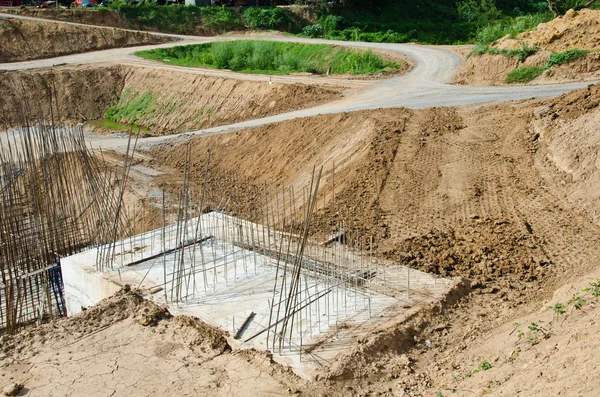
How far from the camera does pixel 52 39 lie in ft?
113

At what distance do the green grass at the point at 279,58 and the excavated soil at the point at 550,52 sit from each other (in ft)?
15.0

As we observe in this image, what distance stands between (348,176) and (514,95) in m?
7.62

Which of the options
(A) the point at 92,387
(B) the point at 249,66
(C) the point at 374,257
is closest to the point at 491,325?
(C) the point at 374,257

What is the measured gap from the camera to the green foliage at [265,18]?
39.2 meters

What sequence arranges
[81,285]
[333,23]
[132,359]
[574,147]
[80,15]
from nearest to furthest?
[132,359] < [81,285] < [574,147] < [80,15] < [333,23]

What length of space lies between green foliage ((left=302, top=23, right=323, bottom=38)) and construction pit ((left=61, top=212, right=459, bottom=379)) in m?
27.0

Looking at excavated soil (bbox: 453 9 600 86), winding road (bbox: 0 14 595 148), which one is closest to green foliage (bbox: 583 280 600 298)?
winding road (bbox: 0 14 595 148)

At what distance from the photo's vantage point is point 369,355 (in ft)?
25.7

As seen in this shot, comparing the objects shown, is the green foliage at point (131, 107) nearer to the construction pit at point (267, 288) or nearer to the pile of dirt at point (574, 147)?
the construction pit at point (267, 288)

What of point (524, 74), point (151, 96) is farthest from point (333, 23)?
point (524, 74)

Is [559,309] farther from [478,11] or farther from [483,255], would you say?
[478,11]

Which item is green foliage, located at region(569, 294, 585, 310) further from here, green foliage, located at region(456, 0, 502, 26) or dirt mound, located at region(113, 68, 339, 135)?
green foliage, located at region(456, 0, 502, 26)

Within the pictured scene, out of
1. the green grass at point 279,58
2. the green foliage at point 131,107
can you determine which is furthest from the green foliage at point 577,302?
the green foliage at point 131,107

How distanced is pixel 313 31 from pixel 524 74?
18.3 metres
